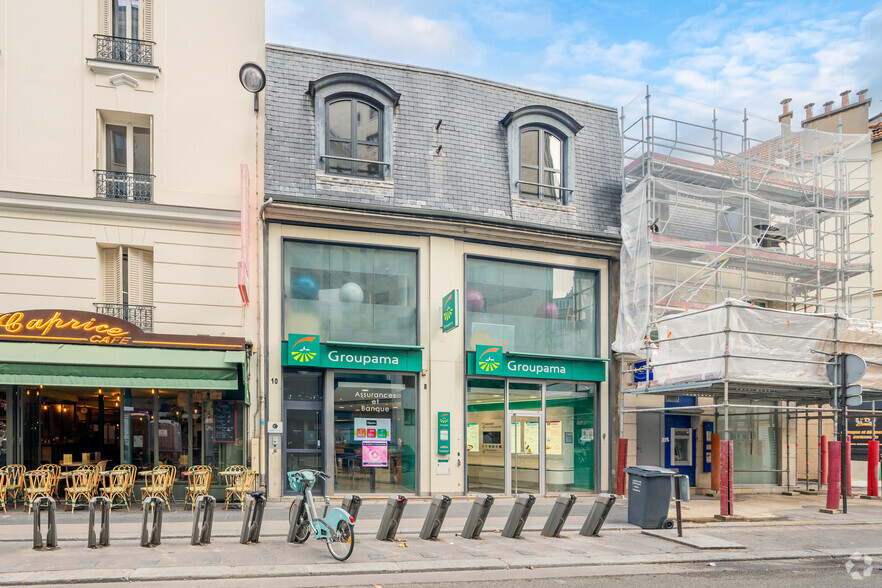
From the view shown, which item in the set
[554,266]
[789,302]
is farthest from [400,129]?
[789,302]

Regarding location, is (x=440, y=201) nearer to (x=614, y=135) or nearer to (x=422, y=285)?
(x=422, y=285)

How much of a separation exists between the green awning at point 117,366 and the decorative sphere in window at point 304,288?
7.51 ft

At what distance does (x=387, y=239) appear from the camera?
1734 cm

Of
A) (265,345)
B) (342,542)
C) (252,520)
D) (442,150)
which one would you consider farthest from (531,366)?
(342,542)

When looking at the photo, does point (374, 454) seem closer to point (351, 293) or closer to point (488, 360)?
point (488, 360)

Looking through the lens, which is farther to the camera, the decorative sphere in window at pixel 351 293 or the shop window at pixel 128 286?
the decorative sphere in window at pixel 351 293

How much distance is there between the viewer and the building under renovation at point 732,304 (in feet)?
53.3

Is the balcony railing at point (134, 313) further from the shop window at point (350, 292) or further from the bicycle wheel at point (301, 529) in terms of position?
the bicycle wheel at point (301, 529)

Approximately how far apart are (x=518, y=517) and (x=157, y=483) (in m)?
6.85

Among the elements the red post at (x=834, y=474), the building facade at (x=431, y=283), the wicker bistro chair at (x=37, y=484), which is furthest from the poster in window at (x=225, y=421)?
the red post at (x=834, y=474)

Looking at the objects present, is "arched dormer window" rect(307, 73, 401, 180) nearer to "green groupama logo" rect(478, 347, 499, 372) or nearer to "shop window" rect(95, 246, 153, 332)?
"shop window" rect(95, 246, 153, 332)

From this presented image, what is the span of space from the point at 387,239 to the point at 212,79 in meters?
5.11

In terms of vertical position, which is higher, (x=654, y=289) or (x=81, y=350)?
(x=654, y=289)

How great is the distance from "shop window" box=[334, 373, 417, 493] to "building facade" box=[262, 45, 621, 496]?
0.11 feet
